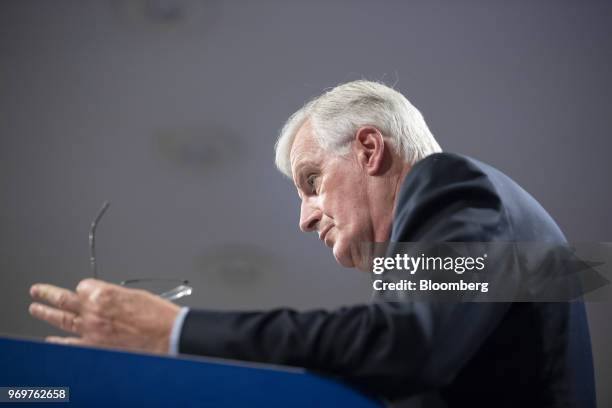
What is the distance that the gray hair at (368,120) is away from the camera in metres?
1.26

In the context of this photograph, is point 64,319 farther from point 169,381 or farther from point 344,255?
point 344,255

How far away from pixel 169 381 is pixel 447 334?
0.93ft

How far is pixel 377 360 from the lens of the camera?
0.64 m

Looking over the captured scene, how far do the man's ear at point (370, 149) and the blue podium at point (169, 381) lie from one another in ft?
2.17

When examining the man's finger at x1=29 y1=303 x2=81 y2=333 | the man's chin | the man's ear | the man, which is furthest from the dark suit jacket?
the man's chin

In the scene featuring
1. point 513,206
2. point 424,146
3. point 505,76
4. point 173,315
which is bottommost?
point 173,315

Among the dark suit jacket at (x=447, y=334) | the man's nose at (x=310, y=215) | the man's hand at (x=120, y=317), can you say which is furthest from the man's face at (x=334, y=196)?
the man's hand at (x=120, y=317)

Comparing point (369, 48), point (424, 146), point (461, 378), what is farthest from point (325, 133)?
point (369, 48)

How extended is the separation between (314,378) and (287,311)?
0.09 m

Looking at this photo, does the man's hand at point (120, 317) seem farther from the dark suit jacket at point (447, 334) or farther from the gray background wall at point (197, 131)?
the gray background wall at point (197, 131)

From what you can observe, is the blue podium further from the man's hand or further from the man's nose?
the man's nose

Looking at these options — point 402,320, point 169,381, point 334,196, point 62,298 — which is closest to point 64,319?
point 62,298

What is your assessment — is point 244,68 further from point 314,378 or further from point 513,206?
point 314,378

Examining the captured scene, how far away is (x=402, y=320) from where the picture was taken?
0.66 metres
